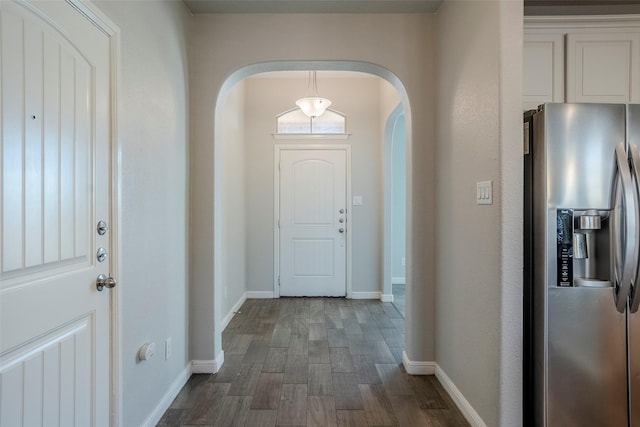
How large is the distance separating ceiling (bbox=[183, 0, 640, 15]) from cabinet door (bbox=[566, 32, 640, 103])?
499 millimetres

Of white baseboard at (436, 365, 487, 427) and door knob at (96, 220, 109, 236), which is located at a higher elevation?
door knob at (96, 220, 109, 236)

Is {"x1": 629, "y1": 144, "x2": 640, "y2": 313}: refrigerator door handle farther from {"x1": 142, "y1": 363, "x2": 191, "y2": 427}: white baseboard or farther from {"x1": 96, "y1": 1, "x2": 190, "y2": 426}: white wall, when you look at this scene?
{"x1": 142, "y1": 363, "x2": 191, "y2": 427}: white baseboard

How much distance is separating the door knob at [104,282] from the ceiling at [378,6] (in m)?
1.91

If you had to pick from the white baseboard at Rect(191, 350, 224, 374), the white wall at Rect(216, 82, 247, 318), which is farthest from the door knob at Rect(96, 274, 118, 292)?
the white wall at Rect(216, 82, 247, 318)

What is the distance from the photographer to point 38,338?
3.59ft

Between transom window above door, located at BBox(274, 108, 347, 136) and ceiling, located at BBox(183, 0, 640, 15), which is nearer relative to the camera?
ceiling, located at BBox(183, 0, 640, 15)

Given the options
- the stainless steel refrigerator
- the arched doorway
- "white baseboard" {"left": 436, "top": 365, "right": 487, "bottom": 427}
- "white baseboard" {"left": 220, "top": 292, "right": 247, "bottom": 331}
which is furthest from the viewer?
"white baseboard" {"left": 220, "top": 292, "right": 247, "bottom": 331}

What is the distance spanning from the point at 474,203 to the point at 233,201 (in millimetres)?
2713

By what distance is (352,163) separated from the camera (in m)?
4.40

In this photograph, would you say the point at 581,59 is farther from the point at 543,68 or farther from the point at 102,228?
the point at 102,228

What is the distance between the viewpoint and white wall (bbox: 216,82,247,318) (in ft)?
11.4

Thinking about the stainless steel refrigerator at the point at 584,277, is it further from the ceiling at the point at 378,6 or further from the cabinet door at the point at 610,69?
the ceiling at the point at 378,6

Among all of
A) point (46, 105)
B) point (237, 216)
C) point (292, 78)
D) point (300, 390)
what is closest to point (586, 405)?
point (300, 390)

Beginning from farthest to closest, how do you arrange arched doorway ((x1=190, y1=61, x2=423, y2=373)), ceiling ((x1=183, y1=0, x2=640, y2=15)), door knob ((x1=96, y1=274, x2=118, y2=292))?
arched doorway ((x1=190, y1=61, x2=423, y2=373)) < ceiling ((x1=183, y1=0, x2=640, y2=15)) < door knob ((x1=96, y1=274, x2=118, y2=292))
